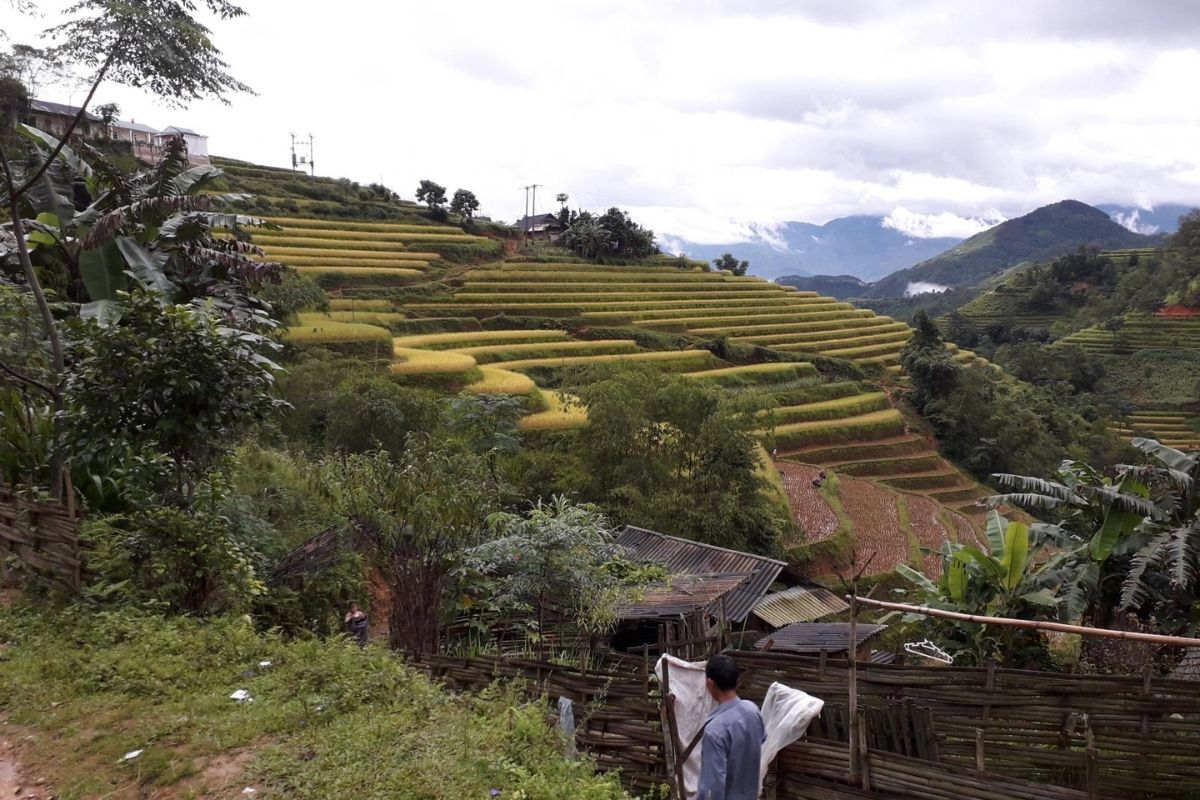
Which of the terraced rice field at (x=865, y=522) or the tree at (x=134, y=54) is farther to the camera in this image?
the terraced rice field at (x=865, y=522)

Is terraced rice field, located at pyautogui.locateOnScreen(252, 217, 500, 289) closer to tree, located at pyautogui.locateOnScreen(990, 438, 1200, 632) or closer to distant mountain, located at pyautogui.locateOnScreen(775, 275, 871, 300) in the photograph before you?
tree, located at pyautogui.locateOnScreen(990, 438, 1200, 632)

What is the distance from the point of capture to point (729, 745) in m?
3.28

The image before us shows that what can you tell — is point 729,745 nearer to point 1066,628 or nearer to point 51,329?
point 1066,628

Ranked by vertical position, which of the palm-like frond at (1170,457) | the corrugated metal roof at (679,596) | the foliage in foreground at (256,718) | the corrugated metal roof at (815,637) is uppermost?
the palm-like frond at (1170,457)

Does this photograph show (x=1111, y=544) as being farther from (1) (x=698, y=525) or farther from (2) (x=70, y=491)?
(1) (x=698, y=525)

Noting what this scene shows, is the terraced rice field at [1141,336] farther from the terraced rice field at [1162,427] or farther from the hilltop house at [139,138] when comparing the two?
the hilltop house at [139,138]

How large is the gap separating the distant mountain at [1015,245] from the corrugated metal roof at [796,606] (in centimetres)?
14414

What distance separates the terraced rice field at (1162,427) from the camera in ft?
129

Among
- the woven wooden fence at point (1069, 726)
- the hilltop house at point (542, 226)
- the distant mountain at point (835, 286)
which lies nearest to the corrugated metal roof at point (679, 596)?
the woven wooden fence at point (1069, 726)

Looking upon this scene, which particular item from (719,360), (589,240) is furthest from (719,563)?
(589,240)

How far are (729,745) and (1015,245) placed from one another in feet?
594

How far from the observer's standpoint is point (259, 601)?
20.1 feet

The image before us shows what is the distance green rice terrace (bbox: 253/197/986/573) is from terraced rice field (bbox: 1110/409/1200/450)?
30.8 feet

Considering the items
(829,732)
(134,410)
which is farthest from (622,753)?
(134,410)
